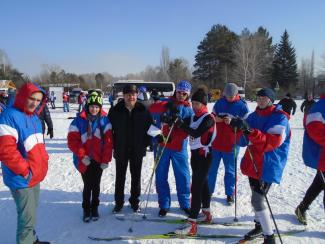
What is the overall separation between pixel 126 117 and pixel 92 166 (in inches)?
32.9

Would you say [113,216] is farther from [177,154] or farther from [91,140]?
[177,154]

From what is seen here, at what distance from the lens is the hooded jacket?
118 inches

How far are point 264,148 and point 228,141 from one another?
1.48 metres

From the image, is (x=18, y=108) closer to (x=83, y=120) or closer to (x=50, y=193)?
(x=83, y=120)

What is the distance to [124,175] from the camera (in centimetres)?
465

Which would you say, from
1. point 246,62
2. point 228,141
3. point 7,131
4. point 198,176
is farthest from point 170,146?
point 246,62

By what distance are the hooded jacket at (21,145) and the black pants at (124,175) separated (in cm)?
136

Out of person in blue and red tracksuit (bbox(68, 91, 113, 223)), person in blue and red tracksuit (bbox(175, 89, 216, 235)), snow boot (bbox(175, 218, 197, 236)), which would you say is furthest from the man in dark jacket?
snow boot (bbox(175, 218, 197, 236))

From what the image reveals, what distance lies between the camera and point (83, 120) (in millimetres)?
4258

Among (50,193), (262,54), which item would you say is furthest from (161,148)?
(262,54)

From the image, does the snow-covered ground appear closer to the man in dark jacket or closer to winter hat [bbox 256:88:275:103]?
the man in dark jacket

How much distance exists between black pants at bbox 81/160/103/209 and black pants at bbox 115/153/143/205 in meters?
0.32

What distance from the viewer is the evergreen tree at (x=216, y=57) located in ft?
185

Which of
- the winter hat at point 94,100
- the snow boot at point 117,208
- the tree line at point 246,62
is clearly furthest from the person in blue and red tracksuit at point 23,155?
the tree line at point 246,62
